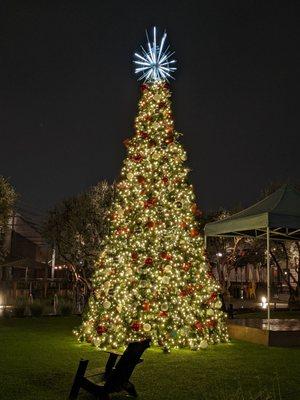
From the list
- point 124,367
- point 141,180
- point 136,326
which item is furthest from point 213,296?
point 124,367

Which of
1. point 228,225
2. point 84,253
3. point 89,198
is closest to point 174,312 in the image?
point 228,225

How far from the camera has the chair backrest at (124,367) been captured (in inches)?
263

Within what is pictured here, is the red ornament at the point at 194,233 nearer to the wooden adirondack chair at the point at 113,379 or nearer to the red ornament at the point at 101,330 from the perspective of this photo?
the red ornament at the point at 101,330

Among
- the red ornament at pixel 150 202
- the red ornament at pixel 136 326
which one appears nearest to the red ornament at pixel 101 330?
the red ornament at pixel 136 326

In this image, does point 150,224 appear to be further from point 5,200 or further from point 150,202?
point 5,200

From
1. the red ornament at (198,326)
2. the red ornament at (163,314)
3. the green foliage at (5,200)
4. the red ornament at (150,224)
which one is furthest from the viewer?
the green foliage at (5,200)

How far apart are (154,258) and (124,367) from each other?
4808 millimetres

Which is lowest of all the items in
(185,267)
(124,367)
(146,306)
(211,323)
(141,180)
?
(124,367)

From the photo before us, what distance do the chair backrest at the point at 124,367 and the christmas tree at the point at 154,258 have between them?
394 cm

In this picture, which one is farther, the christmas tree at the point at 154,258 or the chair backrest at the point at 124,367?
the christmas tree at the point at 154,258

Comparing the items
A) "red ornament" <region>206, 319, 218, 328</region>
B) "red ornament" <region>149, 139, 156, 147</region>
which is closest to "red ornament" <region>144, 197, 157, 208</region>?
"red ornament" <region>149, 139, 156, 147</region>

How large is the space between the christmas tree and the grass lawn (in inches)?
20.8

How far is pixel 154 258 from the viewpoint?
11.5 metres

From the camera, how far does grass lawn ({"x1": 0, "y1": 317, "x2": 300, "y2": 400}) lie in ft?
23.7
